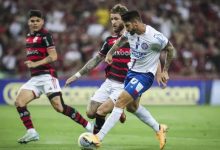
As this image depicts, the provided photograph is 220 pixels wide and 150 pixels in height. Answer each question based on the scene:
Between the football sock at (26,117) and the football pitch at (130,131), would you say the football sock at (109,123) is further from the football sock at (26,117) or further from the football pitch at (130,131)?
the football sock at (26,117)

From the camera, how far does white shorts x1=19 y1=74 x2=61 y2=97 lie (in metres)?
11.1

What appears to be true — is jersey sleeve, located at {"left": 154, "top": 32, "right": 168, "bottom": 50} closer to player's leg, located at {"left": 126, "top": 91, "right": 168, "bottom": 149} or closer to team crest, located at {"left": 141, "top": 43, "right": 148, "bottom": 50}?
team crest, located at {"left": 141, "top": 43, "right": 148, "bottom": 50}

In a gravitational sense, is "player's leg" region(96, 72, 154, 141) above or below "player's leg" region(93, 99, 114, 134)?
above

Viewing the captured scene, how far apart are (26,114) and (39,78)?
74 cm

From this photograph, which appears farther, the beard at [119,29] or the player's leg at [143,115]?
the beard at [119,29]

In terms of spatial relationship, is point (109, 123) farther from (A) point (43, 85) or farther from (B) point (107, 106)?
(A) point (43, 85)

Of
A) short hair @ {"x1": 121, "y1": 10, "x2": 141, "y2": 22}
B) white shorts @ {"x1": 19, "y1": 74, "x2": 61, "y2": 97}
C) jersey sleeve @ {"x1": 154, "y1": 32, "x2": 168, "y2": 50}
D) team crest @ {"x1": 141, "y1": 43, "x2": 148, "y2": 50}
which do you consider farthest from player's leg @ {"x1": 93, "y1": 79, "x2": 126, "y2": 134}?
short hair @ {"x1": 121, "y1": 10, "x2": 141, "y2": 22}

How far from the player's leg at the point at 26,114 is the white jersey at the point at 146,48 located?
2.21 meters

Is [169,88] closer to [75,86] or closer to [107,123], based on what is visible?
[75,86]

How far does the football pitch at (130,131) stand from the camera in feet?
34.2

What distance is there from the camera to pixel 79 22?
22.6 metres

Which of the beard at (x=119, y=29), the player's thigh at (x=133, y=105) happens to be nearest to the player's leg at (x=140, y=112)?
the player's thigh at (x=133, y=105)

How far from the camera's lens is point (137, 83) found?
9477 millimetres

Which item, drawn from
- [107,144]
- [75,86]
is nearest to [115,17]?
[107,144]
